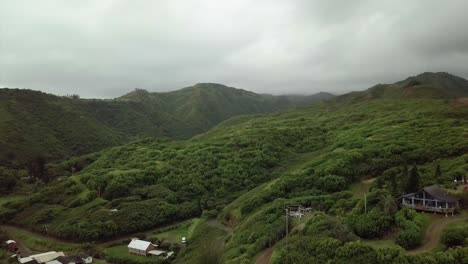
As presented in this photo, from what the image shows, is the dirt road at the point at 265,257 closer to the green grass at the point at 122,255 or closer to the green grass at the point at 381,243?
the green grass at the point at 381,243

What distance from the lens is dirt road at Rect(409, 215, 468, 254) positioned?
30141mm

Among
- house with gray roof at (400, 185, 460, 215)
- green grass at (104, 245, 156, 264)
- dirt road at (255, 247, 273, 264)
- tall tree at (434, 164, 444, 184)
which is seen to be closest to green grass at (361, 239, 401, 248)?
house with gray roof at (400, 185, 460, 215)

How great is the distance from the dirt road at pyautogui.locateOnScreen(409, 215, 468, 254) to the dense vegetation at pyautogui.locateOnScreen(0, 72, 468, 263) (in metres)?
0.76

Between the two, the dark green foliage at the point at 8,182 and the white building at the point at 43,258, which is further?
the dark green foliage at the point at 8,182

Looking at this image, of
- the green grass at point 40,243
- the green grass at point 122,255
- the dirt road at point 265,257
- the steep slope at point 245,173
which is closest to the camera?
the dirt road at point 265,257

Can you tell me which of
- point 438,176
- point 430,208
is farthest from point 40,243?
point 438,176

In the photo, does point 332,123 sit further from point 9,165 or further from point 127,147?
point 9,165

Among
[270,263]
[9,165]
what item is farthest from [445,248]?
[9,165]

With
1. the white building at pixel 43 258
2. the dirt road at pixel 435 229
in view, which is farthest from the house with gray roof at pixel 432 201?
the white building at pixel 43 258

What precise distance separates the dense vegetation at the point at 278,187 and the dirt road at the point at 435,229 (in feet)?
2.48

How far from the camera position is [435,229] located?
32.2 m

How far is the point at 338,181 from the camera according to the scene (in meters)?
54.2

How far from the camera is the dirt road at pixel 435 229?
30141 millimetres

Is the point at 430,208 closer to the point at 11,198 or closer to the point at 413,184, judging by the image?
the point at 413,184
